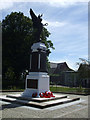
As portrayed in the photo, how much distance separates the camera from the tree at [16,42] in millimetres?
28941

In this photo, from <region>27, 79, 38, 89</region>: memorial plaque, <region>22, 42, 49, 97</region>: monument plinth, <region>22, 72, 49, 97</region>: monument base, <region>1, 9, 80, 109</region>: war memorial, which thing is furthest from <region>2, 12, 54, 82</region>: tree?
<region>22, 72, 49, 97</region>: monument base

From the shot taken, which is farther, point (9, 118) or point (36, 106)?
point (36, 106)

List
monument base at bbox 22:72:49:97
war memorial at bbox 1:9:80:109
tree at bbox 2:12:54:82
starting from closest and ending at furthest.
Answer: war memorial at bbox 1:9:80:109
monument base at bbox 22:72:49:97
tree at bbox 2:12:54:82

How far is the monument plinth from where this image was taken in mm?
12297

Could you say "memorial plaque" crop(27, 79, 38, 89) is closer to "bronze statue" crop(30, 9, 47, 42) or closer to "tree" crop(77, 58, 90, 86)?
"bronze statue" crop(30, 9, 47, 42)

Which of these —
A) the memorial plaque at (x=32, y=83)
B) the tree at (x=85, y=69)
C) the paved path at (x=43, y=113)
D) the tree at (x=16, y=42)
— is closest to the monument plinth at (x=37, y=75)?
the memorial plaque at (x=32, y=83)

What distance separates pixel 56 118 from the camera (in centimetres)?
671

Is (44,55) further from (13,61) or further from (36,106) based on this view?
(13,61)

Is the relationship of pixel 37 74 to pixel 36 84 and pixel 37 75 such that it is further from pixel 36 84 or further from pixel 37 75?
pixel 36 84

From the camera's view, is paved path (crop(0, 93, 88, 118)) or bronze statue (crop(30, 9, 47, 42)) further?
bronze statue (crop(30, 9, 47, 42))

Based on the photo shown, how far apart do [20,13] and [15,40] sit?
6.48 meters

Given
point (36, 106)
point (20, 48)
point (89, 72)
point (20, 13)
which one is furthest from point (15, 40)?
point (36, 106)

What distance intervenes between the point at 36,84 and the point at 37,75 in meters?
0.77

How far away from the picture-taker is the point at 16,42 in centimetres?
2983
